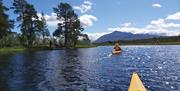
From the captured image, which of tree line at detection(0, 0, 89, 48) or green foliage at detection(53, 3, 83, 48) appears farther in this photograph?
green foliage at detection(53, 3, 83, 48)

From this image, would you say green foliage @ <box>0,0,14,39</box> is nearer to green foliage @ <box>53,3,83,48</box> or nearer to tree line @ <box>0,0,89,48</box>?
tree line @ <box>0,0,89,48</box>

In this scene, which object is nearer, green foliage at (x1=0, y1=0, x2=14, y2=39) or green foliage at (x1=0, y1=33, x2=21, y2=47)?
green foliage at (x1=0, y1=0, x2=14, y2=39)

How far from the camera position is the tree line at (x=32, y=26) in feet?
359

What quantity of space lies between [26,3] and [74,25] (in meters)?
28.9

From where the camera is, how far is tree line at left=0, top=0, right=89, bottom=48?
109350 mm

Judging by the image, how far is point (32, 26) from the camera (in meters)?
128

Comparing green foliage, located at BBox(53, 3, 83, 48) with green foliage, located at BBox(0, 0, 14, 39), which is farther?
green foliage, located at BBox(53, 3, 83, 48)

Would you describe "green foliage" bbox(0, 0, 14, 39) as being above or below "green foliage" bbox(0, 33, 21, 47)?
above

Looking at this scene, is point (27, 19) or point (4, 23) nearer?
point (4, 23)

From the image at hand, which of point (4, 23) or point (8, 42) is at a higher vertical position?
point (4, 23)

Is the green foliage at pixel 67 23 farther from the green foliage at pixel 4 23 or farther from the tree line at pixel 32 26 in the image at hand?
the green foliage at pixel 4 23

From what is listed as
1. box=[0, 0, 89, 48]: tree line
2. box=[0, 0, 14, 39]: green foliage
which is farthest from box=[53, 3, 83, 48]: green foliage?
box=[0, 0, 14, 39]: green foliage

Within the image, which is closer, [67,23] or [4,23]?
[4,23]

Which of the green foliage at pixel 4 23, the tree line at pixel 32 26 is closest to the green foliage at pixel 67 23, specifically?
the tree line at pixel 32 26
